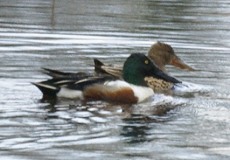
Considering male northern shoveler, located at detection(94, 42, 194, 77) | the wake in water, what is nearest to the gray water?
the wake in water

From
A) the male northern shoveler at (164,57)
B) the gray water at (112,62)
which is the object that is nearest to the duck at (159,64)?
the male northern shoveler at (164,57)

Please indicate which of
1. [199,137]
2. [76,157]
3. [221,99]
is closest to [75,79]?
[221,99]

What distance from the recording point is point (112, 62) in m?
18.5

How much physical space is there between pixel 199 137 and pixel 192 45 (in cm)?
899

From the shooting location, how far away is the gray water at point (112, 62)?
1174 centimetres

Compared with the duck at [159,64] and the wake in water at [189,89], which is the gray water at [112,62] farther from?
the duck at [159,64]

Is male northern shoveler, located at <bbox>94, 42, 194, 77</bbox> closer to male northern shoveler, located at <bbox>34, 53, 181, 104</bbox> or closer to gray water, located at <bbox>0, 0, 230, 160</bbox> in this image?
gray water, located at <bbox>0, 0, 230, 160</bbox>

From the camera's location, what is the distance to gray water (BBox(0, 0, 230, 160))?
11.7 meters

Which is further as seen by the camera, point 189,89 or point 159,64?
point 159,64

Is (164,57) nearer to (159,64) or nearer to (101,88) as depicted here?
(159,64)

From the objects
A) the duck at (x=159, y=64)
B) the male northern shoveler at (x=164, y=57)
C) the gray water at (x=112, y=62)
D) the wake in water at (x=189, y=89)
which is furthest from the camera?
the male northern shoveler at (x=164, y=57)

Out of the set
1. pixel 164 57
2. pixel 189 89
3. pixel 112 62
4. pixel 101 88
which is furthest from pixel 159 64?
pixel 101 88

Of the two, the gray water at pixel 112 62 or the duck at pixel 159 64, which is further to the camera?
the duck at pixel 159 64

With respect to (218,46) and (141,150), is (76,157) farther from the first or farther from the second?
(218,46)
